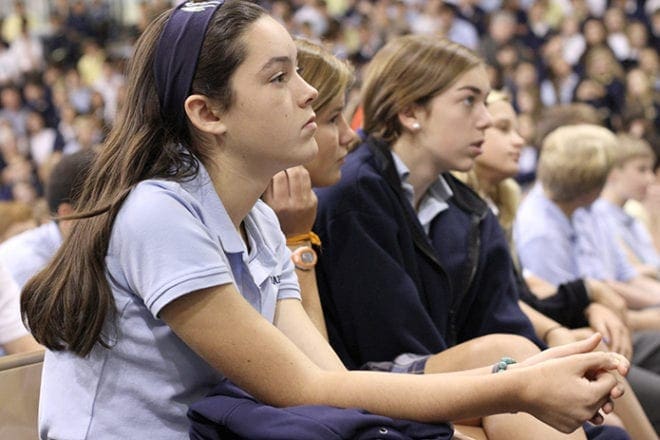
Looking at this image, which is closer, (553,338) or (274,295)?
(274,295)

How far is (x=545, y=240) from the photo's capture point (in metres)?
3.49

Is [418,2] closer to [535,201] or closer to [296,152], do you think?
[535,201]

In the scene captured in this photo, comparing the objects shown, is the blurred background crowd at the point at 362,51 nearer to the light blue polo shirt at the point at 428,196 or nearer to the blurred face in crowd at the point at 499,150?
the blurred face in crowd at the point at 499,150

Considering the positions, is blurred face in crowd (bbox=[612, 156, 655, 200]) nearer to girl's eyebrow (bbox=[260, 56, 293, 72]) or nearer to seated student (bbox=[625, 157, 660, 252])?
seated student (bbox=[625, 157, 660, 252])

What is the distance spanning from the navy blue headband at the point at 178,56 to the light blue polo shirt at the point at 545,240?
2149 millimetres

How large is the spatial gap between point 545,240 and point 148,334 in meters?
2.25

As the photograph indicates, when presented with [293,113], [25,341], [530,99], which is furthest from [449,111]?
[530,99]

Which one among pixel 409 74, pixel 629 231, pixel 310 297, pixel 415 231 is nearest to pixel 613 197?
pixel 629 231

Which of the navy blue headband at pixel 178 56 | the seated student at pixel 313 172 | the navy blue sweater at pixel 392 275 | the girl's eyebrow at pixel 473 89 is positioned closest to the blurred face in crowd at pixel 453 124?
the girl's eyebrow at pixel 473 89

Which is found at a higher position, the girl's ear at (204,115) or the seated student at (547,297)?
the girl's ear at (204,115)

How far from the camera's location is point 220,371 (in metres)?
1.46

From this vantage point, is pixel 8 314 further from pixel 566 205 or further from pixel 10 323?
pixel 566 205

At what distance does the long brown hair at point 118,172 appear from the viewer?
1.49 m

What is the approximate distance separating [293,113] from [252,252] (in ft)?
0.83
